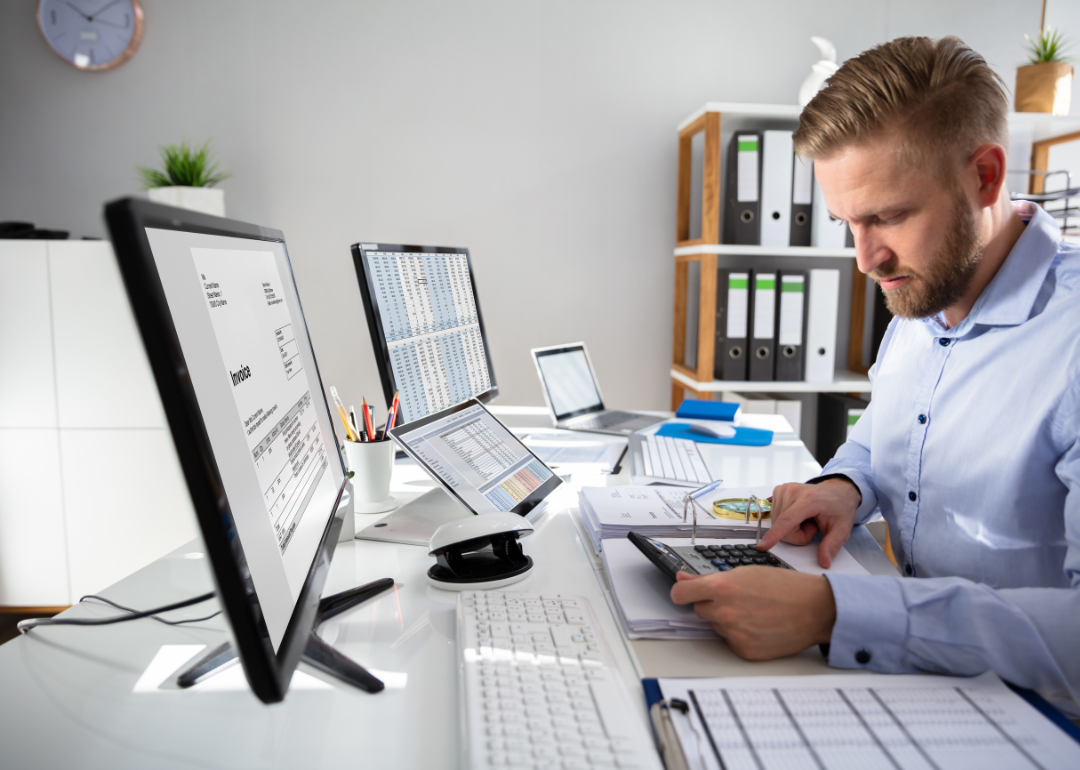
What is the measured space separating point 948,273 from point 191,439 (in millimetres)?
918

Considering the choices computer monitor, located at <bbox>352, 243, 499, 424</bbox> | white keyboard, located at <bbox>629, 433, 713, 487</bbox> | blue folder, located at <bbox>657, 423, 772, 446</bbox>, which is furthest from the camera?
blue folder, located at <bbox>657, 423, 772, 446</bbox>

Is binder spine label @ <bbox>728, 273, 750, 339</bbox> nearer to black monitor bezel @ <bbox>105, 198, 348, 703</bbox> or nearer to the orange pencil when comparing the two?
the orange pencil

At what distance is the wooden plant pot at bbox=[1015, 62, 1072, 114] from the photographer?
2160mm

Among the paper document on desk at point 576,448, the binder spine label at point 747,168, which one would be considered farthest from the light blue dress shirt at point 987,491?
the binder spine label at point 747,168

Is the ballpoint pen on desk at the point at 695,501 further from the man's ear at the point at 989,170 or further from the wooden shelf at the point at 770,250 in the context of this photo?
the wooden shelf at the point at 770,250

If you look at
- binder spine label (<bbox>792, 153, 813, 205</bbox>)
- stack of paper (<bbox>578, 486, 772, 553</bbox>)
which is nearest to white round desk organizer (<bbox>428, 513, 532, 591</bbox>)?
stack of paper (<bbox>578, 486, 772, 553</bbox>)

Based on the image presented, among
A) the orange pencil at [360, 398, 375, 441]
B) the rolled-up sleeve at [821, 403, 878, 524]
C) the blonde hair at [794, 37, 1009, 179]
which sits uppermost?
the blonde hair at [794, 37, 1009, 179]

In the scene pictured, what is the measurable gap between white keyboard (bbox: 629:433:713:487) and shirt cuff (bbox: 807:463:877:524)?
0.25 m

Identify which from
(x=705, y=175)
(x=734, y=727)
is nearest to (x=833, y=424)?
(x=705, y=175)

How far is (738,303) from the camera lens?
7.13 feet

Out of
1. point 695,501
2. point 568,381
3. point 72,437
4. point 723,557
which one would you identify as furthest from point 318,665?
point 72,437

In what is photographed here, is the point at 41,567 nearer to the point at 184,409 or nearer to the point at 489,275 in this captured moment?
the point at 489,275

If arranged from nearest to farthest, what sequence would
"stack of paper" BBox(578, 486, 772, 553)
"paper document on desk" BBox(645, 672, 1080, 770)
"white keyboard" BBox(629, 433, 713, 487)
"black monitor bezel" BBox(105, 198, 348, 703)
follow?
1. "black monitor bezel" BBox(105, 198, 348, 703)
2. "paper document on desk" BBox(645, 672, 1080, 770)
3. "stack of paper" BBox(578, 486, 772, 553)
4. "white keyboard" BBox(629, 433, 713, 487)

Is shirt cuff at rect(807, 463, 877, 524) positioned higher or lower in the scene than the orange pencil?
lower
